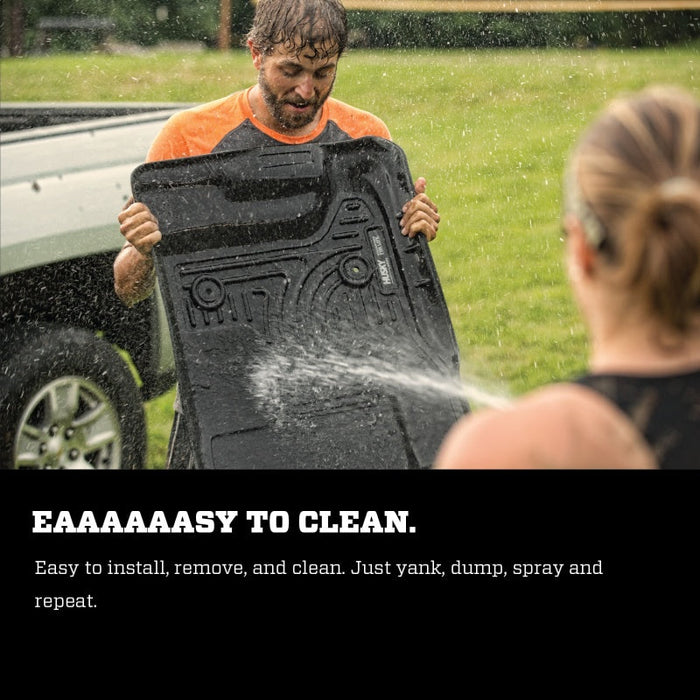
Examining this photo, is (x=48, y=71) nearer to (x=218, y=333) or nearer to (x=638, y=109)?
(x=218, y=333)

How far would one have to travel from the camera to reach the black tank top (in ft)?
4.55

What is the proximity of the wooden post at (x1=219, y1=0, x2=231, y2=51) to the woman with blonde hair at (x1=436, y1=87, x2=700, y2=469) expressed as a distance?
11.7 meters

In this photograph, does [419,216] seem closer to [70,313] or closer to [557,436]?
[70,313]

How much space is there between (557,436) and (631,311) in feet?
0.64

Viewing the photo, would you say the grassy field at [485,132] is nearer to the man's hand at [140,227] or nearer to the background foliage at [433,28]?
the background foliage at [433,28]

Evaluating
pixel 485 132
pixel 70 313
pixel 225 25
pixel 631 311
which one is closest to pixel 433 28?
pixel 225 25

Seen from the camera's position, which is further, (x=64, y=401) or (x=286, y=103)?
(x=64, y=401)

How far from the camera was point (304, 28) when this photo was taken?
9.29ft

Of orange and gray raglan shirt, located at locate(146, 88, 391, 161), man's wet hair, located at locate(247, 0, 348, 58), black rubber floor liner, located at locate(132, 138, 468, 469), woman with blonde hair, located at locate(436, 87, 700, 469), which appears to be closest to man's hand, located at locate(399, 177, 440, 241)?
black rubber floor liner, located at locate(132, 138, 468, 469)

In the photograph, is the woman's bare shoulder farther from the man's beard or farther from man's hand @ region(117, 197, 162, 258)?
the man's beard

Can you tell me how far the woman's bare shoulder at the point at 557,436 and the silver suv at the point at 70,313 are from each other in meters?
2.13

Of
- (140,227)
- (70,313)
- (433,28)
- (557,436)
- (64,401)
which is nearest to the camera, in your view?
Result: (557,436)
